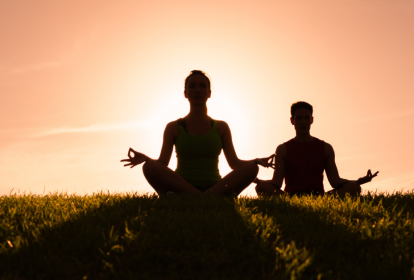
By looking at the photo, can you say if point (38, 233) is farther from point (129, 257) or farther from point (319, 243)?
point (319, 243)

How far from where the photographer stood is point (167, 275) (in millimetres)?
3336

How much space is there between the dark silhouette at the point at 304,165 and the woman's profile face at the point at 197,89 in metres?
2.10

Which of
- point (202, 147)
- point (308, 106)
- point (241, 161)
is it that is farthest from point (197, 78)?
point (308, 106)

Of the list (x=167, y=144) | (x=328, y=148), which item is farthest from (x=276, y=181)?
(x=167, y=144)

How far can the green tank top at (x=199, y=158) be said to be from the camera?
6.47 m

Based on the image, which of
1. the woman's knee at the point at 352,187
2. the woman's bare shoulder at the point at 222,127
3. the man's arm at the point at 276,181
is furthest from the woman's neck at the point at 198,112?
the woman's knee at the point at 352,187

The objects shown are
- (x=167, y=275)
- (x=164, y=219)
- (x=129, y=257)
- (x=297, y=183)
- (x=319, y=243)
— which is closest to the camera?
(x=167, y=275)

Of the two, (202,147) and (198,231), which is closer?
(198,231)

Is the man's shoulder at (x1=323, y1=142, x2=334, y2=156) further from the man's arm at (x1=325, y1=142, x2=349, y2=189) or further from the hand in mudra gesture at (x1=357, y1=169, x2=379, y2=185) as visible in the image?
the hand in mudra gesture at (x1=357, y1=169, x2=379, y2=185)

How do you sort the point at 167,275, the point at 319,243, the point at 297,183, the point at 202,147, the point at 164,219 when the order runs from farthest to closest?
1. the point at 297,183
2. the point at 202,147
3. the point at 164,219
4. the point at 319,243
5. the point at 167,275

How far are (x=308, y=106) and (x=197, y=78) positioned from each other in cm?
258

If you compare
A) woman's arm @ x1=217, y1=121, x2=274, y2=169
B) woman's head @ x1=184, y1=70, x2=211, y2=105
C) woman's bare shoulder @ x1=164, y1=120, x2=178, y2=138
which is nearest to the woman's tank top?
woman's arm @ x1=217, y1=121, x2=274, y2=169

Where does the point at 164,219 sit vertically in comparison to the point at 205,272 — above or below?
above

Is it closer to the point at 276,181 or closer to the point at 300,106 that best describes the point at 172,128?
the point at 276,181
